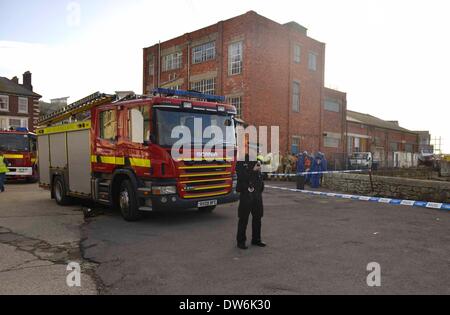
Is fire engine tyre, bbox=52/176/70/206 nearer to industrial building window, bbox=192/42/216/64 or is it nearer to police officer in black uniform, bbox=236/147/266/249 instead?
police officer in black uniform, bbox=236/147/266/249

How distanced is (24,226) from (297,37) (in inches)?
969

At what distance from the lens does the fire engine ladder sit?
910 cm

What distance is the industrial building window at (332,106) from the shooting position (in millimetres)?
32938

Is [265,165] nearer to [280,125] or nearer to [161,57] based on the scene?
[280,125]

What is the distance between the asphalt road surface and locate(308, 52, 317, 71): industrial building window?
21.4m

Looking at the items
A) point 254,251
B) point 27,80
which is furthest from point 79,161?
point 27,80

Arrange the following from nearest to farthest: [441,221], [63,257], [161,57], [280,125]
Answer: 1. [63,257]
2. [441,221]
3. [280,125]
4. [161,57]

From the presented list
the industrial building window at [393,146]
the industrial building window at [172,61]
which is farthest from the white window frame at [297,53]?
the industrial building window at [393,146]

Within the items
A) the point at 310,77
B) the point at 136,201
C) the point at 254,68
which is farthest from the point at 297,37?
the point at 136,201

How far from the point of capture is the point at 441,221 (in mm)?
8641

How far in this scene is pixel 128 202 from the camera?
8133mm

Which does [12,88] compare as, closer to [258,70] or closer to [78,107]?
[258,70]

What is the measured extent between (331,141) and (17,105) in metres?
36.5

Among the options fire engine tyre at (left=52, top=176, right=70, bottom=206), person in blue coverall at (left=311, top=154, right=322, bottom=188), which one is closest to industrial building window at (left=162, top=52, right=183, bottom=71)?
person in blue coverall at (left=311, top=154, right=322, bottom=188)
